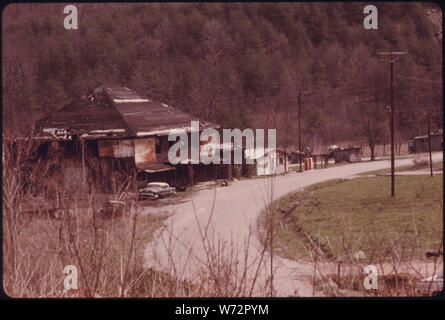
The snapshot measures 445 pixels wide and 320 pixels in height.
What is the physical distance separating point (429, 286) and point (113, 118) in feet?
8.23

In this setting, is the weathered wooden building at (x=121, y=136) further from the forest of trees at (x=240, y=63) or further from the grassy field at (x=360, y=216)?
the grassy field at (x=360, y=216)

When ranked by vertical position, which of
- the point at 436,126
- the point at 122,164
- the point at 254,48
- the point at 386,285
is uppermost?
the point at 254,48

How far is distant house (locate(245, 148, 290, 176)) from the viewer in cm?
359

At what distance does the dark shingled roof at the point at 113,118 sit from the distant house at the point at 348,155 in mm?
1031

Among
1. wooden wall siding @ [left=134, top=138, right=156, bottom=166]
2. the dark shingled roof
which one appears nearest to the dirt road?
wooden wall siding @ [left=134, top=138, right=156, bottom=166]

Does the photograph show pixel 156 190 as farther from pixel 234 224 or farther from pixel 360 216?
pixel 360 216

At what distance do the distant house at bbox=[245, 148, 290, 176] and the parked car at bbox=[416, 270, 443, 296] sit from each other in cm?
124

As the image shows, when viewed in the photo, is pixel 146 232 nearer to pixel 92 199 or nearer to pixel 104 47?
pixel 92 199

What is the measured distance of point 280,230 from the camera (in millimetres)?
3803

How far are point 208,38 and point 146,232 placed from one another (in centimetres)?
174

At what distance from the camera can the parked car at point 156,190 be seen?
3.70m

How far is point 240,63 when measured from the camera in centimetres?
399

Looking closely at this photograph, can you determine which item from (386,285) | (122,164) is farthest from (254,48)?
(386,285)

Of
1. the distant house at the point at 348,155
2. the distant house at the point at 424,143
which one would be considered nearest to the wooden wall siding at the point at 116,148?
the distant house at the point at 348,155
